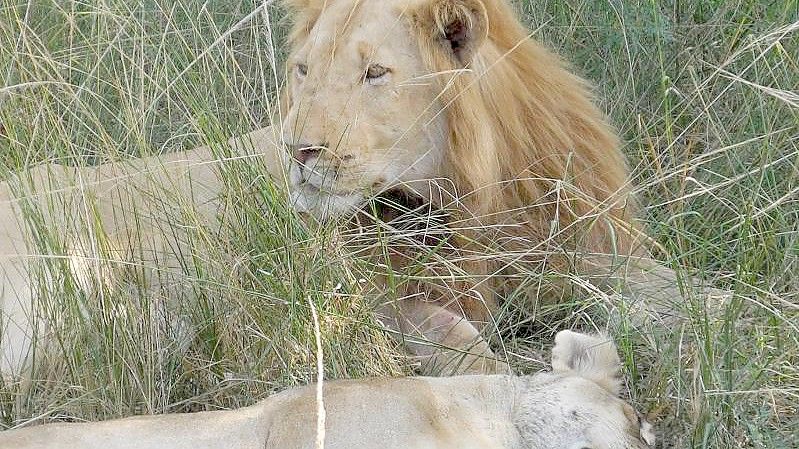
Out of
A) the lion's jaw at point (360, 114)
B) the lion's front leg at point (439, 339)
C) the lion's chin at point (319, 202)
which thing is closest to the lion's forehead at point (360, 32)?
the lion's jaw at point (360, 114)

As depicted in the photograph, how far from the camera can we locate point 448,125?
2.96m

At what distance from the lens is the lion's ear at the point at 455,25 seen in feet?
9.43

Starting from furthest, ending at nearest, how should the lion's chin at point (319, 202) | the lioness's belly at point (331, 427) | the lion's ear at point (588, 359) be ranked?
1. the lion's chin at point (319, 202)
2. the lion's ear at point (588, 359)
3. the lioness's belly at point (331, 427)

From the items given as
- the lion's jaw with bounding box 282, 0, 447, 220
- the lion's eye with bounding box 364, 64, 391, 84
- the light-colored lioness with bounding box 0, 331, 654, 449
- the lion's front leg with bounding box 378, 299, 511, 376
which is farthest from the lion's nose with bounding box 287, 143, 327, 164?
the light-colored lioness with bounding box 0, 331, 654, 449

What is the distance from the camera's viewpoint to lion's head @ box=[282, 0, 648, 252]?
280cm

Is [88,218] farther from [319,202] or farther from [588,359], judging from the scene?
[588,359]

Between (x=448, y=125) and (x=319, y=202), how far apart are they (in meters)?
0.39

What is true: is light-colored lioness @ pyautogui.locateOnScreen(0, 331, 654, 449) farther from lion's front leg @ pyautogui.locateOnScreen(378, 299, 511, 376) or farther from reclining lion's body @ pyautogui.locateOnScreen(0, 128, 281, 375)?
reclining lion's body @ pyautogui.locateOnScreen(0, 128, 281, 375)

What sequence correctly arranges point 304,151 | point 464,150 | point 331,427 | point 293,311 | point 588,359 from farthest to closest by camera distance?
point 464,150, point 304,151, point 293,311, point 588,359, point 331,427

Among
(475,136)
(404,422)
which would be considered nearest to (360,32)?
(475,136)

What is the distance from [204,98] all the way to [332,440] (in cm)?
123

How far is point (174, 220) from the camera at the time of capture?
2879 mm

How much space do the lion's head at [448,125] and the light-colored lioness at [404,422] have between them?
707 millimetres

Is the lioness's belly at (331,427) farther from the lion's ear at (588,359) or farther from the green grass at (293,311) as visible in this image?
the green grass at (293,311)
